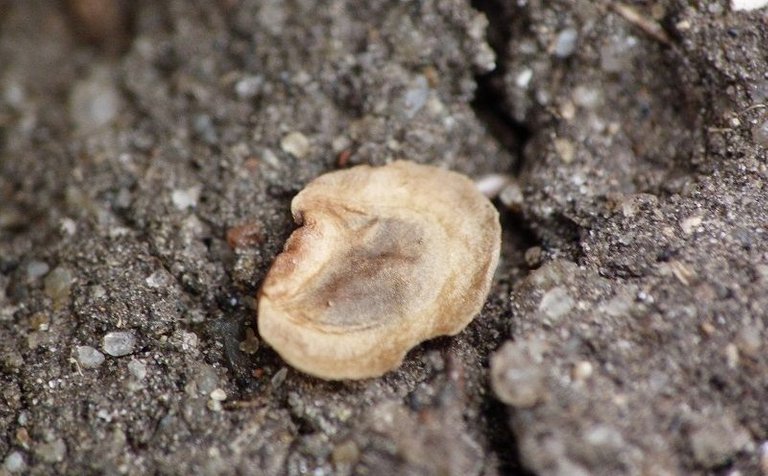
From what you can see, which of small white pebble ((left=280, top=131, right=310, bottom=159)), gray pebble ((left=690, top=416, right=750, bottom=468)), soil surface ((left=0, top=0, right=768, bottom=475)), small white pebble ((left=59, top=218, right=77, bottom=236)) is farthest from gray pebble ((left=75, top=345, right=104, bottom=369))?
gray pebble ((left=690, top=416, right=750, bottom=468))

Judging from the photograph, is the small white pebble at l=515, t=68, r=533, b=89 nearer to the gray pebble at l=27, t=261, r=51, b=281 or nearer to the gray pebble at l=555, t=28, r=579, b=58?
the gray pebble at l=555, t=28, r=579, b=58

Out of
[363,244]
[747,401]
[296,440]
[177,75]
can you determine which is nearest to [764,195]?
[747,401]

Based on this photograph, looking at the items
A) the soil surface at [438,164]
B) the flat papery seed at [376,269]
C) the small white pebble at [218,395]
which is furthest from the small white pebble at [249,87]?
the small white pebble at [218,395]

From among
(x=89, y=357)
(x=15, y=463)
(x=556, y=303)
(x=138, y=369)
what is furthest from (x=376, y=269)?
(x=15, y=463)

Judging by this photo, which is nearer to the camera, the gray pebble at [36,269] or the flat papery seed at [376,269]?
the flat papery seed at [376,269]

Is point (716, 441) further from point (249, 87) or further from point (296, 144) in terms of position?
point (249, 87)

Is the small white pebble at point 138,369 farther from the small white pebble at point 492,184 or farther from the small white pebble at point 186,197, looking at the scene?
the small white pebble at point 492,184
